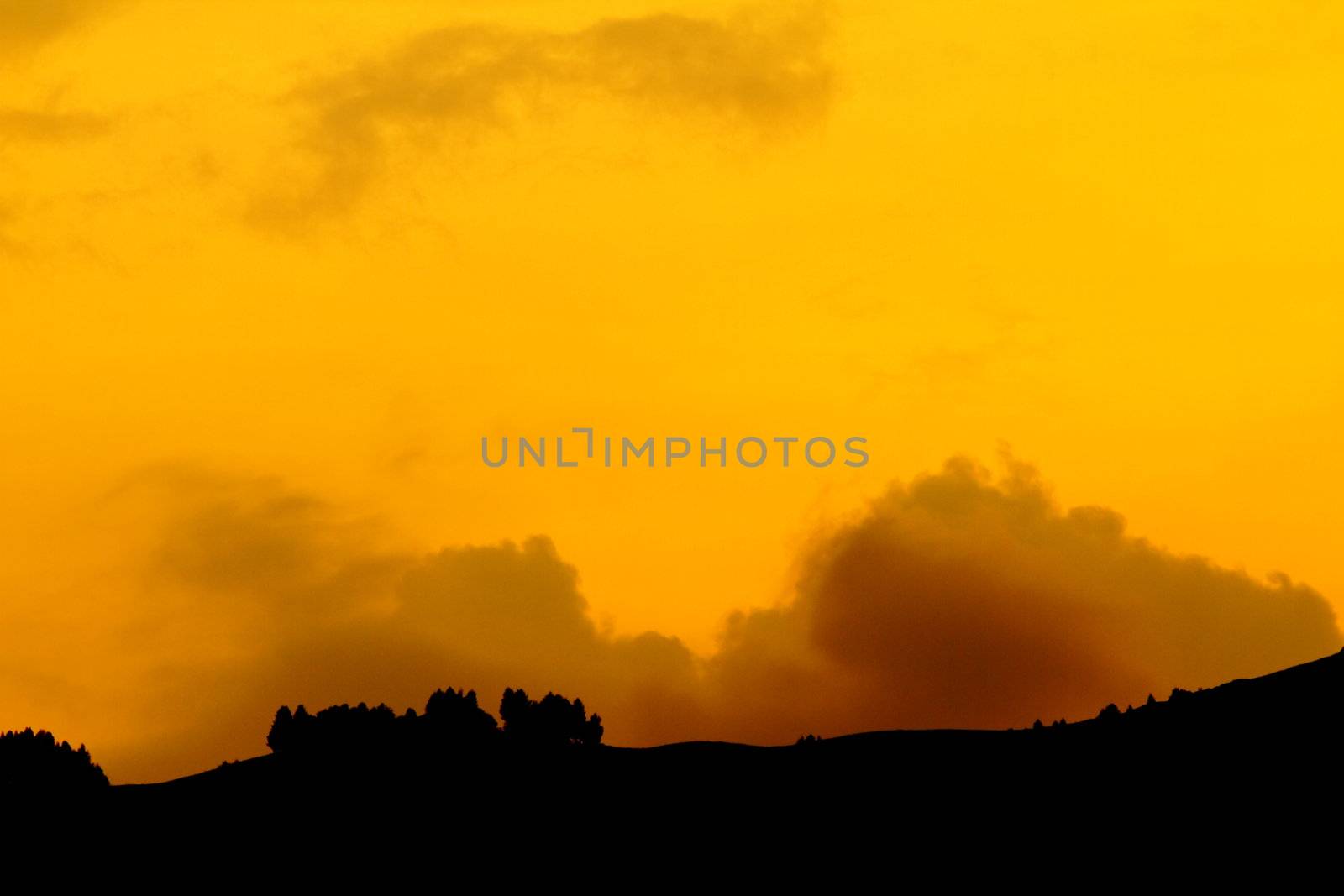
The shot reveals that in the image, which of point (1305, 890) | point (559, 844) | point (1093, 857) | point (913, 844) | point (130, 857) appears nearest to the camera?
point (1305, 890)

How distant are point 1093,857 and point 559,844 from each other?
43.9 m

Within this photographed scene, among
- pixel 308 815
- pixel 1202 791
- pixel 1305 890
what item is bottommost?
pixel 1305 890

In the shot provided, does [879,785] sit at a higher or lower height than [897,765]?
lower

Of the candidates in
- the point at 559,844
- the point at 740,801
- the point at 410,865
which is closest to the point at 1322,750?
the point at 740,801

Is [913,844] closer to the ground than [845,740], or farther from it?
closer to the ground

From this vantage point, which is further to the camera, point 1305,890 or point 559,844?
point 559,844

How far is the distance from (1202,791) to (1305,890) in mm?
16076

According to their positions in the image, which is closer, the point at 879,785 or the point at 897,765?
the point at 879,785

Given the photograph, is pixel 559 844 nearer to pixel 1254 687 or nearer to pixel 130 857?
pixel 130 857

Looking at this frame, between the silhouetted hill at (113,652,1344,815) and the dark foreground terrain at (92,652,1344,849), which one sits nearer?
the dark foreground terrain at (92,652,1344,849)

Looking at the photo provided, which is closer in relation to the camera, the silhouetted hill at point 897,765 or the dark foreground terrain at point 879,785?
the dark foreground terrain at point 879,785

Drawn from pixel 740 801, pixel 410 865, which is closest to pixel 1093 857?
pixel 740 801

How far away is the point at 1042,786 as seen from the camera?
165m

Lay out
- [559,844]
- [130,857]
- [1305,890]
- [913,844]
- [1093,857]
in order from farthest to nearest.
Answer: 1. [130,857]
2. [559,844]
3. [913,844]
4. [1093,857]
5. [1305,890]
